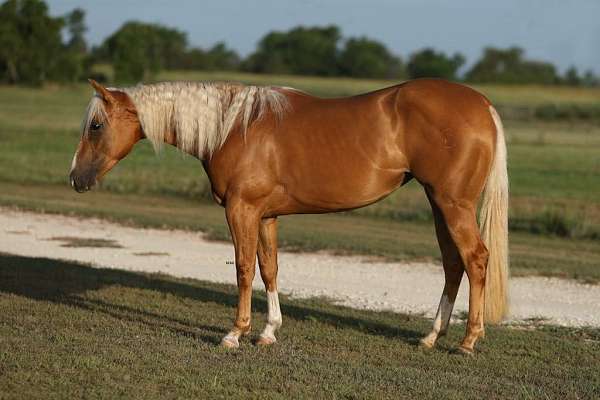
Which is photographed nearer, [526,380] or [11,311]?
[526,380]

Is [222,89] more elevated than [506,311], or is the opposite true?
[222,89]

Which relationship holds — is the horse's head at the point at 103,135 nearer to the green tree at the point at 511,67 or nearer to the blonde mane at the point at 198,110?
the blonde mane at the point at 198,110

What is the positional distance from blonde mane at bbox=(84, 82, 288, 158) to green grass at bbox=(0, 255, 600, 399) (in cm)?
170

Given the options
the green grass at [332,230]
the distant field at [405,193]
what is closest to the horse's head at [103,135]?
the distant field at [405,193]

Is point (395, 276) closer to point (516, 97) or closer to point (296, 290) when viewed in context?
point (296, 290)

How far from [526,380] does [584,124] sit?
58.7 m

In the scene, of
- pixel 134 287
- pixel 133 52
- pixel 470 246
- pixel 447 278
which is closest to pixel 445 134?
pixel 470 246

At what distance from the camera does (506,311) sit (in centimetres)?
845

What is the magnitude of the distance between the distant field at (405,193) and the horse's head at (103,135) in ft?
18.3

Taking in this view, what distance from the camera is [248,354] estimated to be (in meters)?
7.72

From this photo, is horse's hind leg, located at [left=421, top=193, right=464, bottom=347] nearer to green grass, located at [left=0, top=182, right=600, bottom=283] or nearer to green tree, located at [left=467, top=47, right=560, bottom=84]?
green grass, located at [left=0, top=182, right=600, bottom=283]

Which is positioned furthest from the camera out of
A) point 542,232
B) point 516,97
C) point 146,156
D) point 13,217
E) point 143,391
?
point 516,97

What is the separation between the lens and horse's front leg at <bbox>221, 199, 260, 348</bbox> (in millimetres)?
8055

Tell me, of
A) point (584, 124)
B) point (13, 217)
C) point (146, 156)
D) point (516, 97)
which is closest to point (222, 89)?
point (13, 217)
